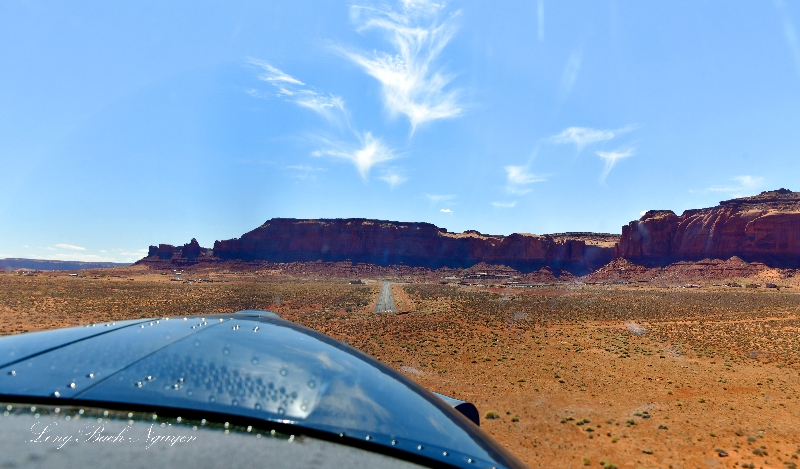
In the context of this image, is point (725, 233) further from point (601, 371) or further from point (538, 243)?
point (601, 371)

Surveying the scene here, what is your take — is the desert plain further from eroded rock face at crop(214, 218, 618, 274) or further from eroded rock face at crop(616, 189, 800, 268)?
eroded rock face at crop(214, 218, 618, 274)

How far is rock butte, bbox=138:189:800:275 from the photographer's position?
92.0 metres

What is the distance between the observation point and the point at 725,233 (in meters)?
97.2

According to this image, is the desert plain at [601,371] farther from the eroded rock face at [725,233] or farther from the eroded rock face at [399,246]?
the eroded rock face at [399,246]

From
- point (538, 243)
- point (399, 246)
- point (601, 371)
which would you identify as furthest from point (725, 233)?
point (601, 371)

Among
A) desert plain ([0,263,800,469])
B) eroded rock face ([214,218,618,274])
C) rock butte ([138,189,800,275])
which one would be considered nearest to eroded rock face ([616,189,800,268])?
rock butte ([138,189,800,275])

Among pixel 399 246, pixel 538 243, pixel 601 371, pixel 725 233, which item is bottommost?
pixel 601 371

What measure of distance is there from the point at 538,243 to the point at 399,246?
47.2m

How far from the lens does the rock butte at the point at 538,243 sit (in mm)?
92031

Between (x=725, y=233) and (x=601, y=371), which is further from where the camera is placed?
(x=725, y=233)

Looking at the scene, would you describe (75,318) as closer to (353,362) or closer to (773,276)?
(353,362)

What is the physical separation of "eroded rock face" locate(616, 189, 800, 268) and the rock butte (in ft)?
0.62

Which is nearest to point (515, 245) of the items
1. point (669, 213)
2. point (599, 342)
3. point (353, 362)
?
point (669, 213)

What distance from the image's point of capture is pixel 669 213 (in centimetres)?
11281
